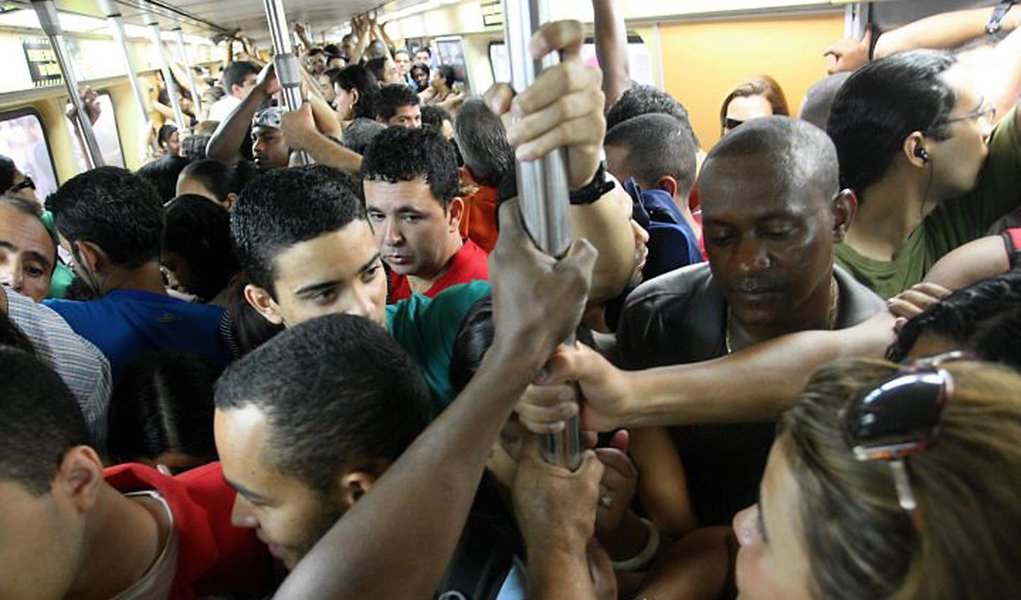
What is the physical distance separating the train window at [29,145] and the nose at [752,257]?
6.50 m

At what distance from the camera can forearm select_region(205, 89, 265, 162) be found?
411 cm

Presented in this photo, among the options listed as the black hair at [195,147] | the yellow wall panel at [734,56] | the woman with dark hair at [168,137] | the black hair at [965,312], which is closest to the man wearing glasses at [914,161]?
the black hair at [965,312]

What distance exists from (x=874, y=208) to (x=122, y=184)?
7.99ft

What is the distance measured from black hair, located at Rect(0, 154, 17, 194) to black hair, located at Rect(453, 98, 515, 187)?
2.51 m

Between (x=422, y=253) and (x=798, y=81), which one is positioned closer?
(x=422, y=253)

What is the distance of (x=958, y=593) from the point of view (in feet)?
2.06

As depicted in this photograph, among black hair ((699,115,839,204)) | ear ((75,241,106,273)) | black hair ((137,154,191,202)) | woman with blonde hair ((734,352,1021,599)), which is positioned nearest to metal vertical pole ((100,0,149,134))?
black hair ((137,154,191,202))

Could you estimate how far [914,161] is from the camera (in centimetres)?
202

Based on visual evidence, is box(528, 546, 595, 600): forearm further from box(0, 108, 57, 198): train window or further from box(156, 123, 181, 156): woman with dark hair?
box(156, 123, 181, 156): woman with dark hair

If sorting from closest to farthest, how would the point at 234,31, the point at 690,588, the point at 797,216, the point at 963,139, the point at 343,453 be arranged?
the point at 343,453, the point at 690,588, the point at 797,216, the point at 963,139, the point at 234,31

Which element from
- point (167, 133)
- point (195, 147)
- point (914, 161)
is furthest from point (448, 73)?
point (914, 161)

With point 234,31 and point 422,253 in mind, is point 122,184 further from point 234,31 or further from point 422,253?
point 234,31

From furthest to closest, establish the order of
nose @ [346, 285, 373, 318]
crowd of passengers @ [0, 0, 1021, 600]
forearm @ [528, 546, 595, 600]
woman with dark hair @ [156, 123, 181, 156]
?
woman with dark hair @ [156, 123, 181, 156] → nose @ [346, 285, 373, 318] → forearm @ [528, 546, 595, 600] → crowd of passengers @ [0, 0, 1021, 600]

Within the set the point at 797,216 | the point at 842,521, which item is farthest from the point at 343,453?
the point at 797,216
